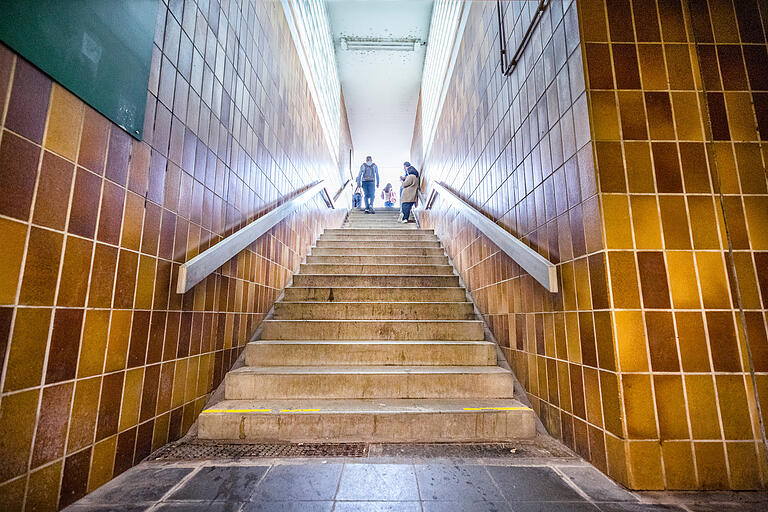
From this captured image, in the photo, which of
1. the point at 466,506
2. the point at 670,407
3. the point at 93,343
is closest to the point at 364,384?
the point at 466,506

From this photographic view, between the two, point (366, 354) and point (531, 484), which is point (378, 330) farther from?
point (531, 484)

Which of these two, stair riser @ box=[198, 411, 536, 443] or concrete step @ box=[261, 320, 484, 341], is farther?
concrete step @ box=[261, 320, 484, 341]

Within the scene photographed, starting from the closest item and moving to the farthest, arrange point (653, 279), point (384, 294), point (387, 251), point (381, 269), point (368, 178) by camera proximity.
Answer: point (653, 279), point (384, 294), point (381, 269), point (387, 251), point (368, 178)

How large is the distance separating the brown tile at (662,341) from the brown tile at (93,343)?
2.19 meters

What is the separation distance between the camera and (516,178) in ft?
7.95

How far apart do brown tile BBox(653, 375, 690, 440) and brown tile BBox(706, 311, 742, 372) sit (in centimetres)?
18

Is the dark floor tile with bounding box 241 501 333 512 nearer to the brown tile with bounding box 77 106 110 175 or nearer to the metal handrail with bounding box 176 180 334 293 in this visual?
the metal handrail with bounding box 176 180 334 293

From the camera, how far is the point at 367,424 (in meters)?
1.88

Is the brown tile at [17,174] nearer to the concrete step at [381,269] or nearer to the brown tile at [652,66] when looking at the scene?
the brown tile at [652,66]

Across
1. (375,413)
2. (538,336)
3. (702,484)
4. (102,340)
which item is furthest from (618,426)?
(102,340)

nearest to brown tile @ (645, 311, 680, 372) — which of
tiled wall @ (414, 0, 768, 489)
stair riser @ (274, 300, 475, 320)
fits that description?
tiled wall @ (414, 0, 768, 489)

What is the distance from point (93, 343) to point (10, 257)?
435mm

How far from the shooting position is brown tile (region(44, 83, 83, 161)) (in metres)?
1.21

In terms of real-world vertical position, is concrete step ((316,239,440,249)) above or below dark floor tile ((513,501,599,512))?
above
